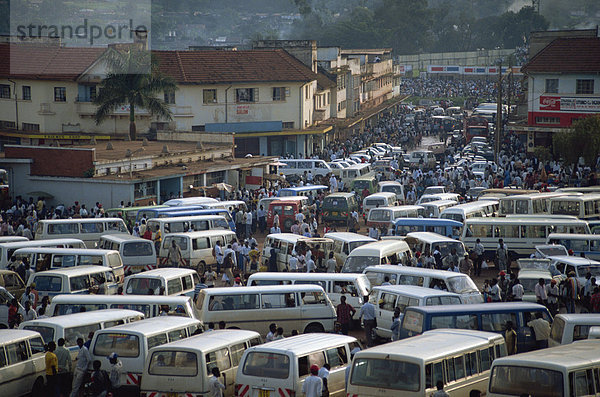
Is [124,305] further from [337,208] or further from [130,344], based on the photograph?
[337,208]

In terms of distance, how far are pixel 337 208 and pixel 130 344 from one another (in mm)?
21057

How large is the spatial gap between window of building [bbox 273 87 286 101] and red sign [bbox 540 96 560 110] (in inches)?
654

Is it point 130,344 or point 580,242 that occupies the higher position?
point 580,242

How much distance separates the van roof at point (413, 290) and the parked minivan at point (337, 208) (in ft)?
51.1

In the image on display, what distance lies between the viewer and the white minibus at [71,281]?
2264cm

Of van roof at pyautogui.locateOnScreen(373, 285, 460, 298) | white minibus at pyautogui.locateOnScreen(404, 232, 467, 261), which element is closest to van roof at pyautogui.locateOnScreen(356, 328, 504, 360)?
van roof at pyautogui.locateOnScreen(373, 285, 460, 298)

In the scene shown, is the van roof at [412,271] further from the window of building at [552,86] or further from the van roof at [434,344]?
the window of building at [552,86]

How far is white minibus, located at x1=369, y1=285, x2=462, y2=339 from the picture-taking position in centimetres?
2006

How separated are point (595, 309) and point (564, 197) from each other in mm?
12348

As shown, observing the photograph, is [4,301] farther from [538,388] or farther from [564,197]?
[564,197]

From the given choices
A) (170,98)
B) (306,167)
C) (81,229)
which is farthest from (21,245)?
(170,98)

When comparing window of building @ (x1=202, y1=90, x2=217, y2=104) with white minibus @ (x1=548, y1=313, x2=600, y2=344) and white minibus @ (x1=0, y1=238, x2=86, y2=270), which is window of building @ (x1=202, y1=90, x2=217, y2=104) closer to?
white minibus @ (x1=0, y1=238, x2=86, y2=270)

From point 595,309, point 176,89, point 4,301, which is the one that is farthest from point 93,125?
point 595,309

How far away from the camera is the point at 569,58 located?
170ft
